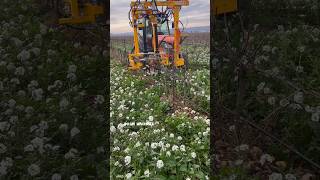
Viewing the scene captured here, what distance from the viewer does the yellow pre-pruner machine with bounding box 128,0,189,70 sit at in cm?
1109

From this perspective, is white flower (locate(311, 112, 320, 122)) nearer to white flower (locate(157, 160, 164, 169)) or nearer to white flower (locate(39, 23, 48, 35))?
white flower (locate(157, 160, 164, 169))

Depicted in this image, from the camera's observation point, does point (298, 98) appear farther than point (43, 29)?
No

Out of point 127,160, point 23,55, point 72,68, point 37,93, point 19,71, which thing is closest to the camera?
point 127,160

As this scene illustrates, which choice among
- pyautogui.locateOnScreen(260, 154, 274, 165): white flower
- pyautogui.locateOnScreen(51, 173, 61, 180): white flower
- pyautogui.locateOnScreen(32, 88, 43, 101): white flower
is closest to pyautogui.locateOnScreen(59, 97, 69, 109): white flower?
pyautogui.locateOnScreen(32, 88, 43, 101): white flower

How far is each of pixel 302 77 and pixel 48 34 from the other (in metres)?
4.92

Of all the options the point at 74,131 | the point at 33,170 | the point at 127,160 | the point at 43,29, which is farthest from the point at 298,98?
the point at 43,29

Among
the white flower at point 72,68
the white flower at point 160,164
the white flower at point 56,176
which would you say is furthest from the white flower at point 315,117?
the white flower at point 72,68

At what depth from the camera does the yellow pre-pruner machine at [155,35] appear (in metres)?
11.1

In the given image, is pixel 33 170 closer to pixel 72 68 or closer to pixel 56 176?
pixel 56 176

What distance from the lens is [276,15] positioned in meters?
9.77

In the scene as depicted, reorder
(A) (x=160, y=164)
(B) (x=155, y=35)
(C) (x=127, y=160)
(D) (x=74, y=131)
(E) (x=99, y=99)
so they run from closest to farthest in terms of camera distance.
Result: (A) (x=160, y=164) → (C) (x=127, y=160) → (D) (x=74, y=131) → (E) (x=99, y=99) → (B) (x=155, y=35)

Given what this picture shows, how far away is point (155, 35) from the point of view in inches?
466

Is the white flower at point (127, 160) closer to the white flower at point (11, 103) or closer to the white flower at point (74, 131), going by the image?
the white flower at point (74, 131)

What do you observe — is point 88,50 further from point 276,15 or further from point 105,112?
point 276,15
